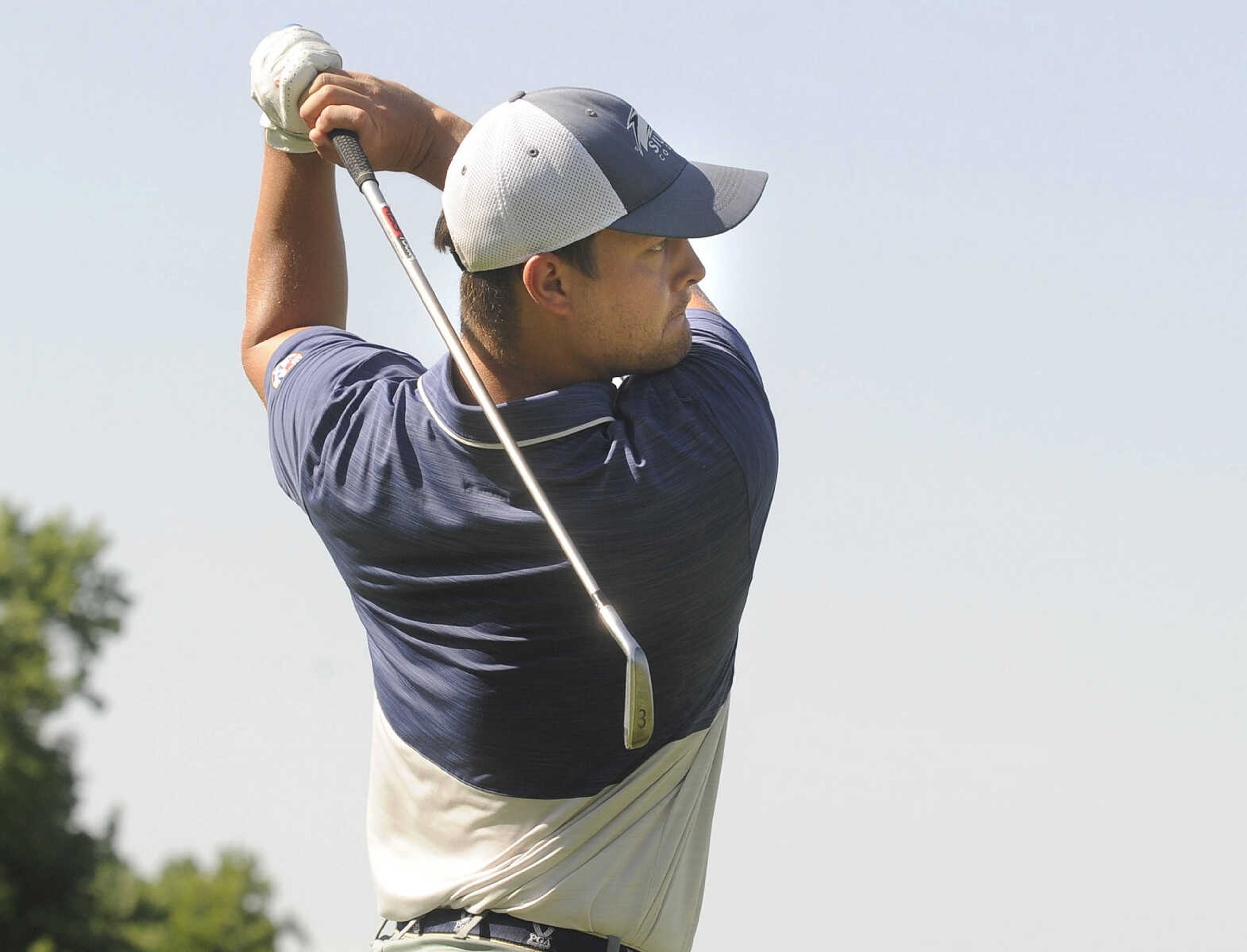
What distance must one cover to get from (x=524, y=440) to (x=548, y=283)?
0.33 m

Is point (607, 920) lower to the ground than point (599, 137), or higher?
lower

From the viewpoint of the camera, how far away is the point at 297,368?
395cm

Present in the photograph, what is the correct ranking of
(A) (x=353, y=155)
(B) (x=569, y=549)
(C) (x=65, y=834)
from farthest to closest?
1. (C) (x=65, y=834)
2. (A) (x=353, y=155)
3. (B) (x=569, y=549)

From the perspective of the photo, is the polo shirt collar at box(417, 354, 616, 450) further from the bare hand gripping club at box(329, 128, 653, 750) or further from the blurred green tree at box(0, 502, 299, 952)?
the blurred green tree at box(0, 502, 299, 952)

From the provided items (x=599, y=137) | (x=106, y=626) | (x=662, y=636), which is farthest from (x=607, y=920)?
(x=106, y=626)

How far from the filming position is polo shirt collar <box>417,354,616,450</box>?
3.45 metres

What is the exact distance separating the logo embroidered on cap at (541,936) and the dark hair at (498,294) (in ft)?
3.66

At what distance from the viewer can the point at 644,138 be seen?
3736mm

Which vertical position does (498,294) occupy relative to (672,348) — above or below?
above

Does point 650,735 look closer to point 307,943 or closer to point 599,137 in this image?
point 599,137

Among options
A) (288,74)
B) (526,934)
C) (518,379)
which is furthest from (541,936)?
(288,74)

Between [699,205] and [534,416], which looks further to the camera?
[699,205]

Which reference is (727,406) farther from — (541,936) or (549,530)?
(541,936)

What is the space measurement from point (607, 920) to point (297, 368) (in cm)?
131
